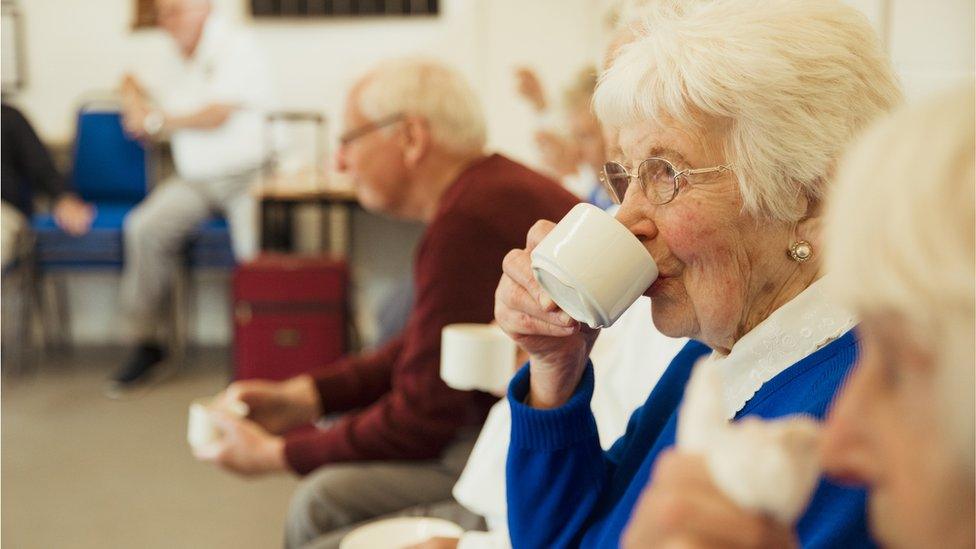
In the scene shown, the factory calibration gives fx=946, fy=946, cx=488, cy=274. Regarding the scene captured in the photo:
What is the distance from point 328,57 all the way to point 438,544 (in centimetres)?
440

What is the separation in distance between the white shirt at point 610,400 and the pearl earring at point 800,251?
38 cm

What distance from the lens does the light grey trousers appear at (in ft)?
14.3

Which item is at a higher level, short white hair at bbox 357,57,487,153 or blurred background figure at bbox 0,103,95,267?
short white hair at bbox 357,57,487,153

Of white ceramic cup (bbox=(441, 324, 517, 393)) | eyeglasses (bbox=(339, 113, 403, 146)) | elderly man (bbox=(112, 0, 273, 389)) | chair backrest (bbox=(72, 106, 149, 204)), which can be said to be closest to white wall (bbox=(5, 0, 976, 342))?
chair backrest (bbox=(72, 106, 149, 204))

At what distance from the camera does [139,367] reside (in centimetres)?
436

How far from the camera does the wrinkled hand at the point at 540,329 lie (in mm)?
945

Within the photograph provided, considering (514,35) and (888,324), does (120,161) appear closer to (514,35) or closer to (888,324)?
(514,35)

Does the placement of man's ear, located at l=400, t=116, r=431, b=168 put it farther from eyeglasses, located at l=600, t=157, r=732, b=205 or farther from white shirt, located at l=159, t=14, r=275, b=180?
white shirt, located at l=159, t=14, r=275, b=180

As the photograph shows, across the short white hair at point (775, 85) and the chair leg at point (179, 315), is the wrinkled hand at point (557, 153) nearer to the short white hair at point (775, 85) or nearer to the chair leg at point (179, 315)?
the chair leg at point (179, 315)

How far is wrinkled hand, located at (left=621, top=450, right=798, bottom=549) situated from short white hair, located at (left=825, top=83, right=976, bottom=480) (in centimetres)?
9

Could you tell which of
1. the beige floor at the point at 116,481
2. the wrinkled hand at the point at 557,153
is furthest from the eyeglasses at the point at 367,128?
the wrinkled hand at the point at 557,153

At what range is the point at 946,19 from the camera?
182cm

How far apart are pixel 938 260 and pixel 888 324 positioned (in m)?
0.03

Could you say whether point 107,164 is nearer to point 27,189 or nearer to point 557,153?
point 27,189
